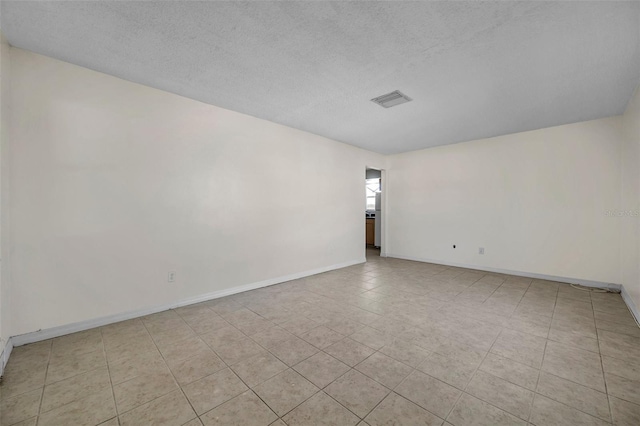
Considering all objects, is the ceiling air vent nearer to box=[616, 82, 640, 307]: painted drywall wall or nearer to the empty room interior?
the empty room interior

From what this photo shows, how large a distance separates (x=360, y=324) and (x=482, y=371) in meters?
1.11

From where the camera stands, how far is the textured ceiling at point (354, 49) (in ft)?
5.81

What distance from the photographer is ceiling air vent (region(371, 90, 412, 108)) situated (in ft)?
9.88

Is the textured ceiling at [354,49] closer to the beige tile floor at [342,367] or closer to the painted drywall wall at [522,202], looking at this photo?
the painted drywall wall at [522,202]

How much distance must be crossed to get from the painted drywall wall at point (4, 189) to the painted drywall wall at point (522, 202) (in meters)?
6.19

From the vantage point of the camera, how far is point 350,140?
199 inches

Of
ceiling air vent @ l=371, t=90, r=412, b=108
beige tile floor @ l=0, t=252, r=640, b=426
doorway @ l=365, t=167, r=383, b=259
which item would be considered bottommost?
beige tile floor @ l=0, t=252, r=640, b=426

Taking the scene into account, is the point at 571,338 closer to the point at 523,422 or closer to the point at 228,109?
the point at 523,422

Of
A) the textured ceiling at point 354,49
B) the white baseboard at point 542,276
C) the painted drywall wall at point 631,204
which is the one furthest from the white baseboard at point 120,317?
the painted drywall wall at point 631,204

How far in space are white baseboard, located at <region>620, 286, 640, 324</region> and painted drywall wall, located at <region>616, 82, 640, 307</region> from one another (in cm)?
5

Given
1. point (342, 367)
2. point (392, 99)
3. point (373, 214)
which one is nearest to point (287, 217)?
point (392, 99)

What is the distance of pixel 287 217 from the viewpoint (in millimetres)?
4254

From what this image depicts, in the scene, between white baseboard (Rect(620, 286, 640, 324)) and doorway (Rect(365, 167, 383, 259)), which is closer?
white baseboard (Rect(620, 286, 640, 324))

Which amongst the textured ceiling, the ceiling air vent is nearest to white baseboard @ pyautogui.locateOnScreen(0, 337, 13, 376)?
the textured ceiling
